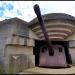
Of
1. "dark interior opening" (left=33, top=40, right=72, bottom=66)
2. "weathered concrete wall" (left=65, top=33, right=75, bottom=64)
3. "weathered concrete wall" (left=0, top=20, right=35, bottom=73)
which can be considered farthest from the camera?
"dark interior opening" (left=33, top=40, right=72, bottom=66)

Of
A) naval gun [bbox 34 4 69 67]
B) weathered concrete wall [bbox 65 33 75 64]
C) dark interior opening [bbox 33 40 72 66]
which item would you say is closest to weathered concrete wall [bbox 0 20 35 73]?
naval gun [bbox 34 4 69 67]

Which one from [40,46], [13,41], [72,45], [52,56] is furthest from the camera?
[40,46]

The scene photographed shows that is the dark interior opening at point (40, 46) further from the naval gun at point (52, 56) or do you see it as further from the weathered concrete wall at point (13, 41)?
the weathered concrete wall at point (13, 41)

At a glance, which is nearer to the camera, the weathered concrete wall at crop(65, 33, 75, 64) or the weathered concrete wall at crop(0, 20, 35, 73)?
the weathered concrete wall at crop(0, 20, 35, 73)

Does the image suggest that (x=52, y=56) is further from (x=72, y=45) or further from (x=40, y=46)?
(x=72, y=45)

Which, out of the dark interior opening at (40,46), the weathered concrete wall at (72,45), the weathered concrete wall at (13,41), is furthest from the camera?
the dark interior opening at (40,46)

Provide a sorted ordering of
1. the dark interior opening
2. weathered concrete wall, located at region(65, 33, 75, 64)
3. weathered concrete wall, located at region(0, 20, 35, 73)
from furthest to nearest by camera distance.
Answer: the dark interior opening
weathered concrete wall, located at region(65, 33, 75, 64)
weathered concrete wall, located at region(0, 20, 35, 73)

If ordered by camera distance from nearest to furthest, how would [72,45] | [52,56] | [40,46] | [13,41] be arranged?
1. [13,41]
2. [52,56]
3. [72,45]
4. [40,46]

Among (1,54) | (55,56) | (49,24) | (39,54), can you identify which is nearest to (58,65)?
(55,56)

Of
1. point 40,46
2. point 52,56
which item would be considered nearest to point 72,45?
point 52,56

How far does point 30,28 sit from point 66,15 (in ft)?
3.15

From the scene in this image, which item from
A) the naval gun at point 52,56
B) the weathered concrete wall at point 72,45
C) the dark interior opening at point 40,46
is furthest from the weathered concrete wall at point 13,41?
the weathered concrete wall at point 72,45

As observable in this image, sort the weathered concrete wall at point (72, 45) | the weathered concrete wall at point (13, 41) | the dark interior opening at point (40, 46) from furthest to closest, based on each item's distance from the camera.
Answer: the dark interior opening at point (40, 46)
the weathered concrete wall at point (72, 45)
the weathered concrete wall at point (13, 41)

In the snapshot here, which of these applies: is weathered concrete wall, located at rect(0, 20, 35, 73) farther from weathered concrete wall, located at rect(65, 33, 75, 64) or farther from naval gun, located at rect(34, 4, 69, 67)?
weathered concrete wall, located at rect(65, 33, 75, 64)
